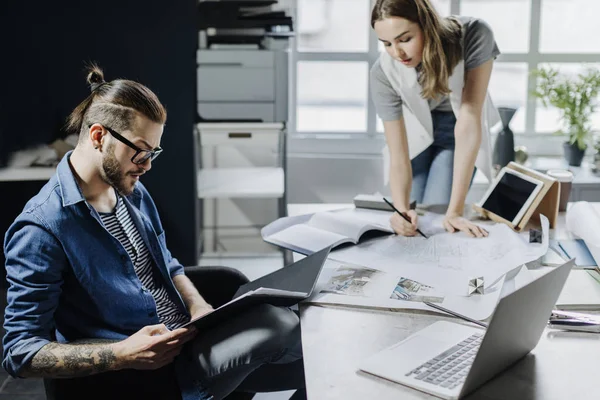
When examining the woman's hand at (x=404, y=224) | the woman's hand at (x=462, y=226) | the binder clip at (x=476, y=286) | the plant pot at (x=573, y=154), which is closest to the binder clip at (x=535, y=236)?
the woman's hand at (x=462, y=226)

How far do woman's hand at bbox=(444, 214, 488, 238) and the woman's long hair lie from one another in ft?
1.35

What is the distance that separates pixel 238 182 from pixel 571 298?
96.6 inches

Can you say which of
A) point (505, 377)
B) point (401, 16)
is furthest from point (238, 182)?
point (505, 377)

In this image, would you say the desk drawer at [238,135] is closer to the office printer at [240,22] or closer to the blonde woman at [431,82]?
the office printer at [240,22]

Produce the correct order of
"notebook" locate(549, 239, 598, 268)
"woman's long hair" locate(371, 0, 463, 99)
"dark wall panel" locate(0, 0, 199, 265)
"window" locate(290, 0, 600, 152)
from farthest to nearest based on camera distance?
Result: "window" locate(290, 0, 600, 152)
"dark wall panel" locate(0, 0, 199, 265)
"woman's long hair" locate(371, 0, 463, 99)
"notebook" locate(549, 239, 598, 268)

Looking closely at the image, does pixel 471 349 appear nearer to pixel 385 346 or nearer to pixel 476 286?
pixel 385 346

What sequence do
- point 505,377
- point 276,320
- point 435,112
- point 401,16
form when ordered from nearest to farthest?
point 505,377
point 276,320
point 401,16
point 435,112

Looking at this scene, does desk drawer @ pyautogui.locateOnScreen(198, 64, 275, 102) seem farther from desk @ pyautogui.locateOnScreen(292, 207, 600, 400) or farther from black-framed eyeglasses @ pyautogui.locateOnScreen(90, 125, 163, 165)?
desk @ pyautogui.locateOnScreen(292, 207, 600, 400)

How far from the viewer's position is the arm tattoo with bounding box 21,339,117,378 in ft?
4.99

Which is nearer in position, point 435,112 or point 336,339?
point 336,339

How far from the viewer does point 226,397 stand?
1803mm

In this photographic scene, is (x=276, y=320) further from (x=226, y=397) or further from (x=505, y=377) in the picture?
(x=505, y=377)

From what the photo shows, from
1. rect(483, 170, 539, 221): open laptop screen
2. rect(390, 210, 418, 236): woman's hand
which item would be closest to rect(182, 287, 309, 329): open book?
rect(390, 210, 418, 236): woman's hand

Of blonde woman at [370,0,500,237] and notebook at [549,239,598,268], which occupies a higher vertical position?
blonde woman at [370,0,500,237]
